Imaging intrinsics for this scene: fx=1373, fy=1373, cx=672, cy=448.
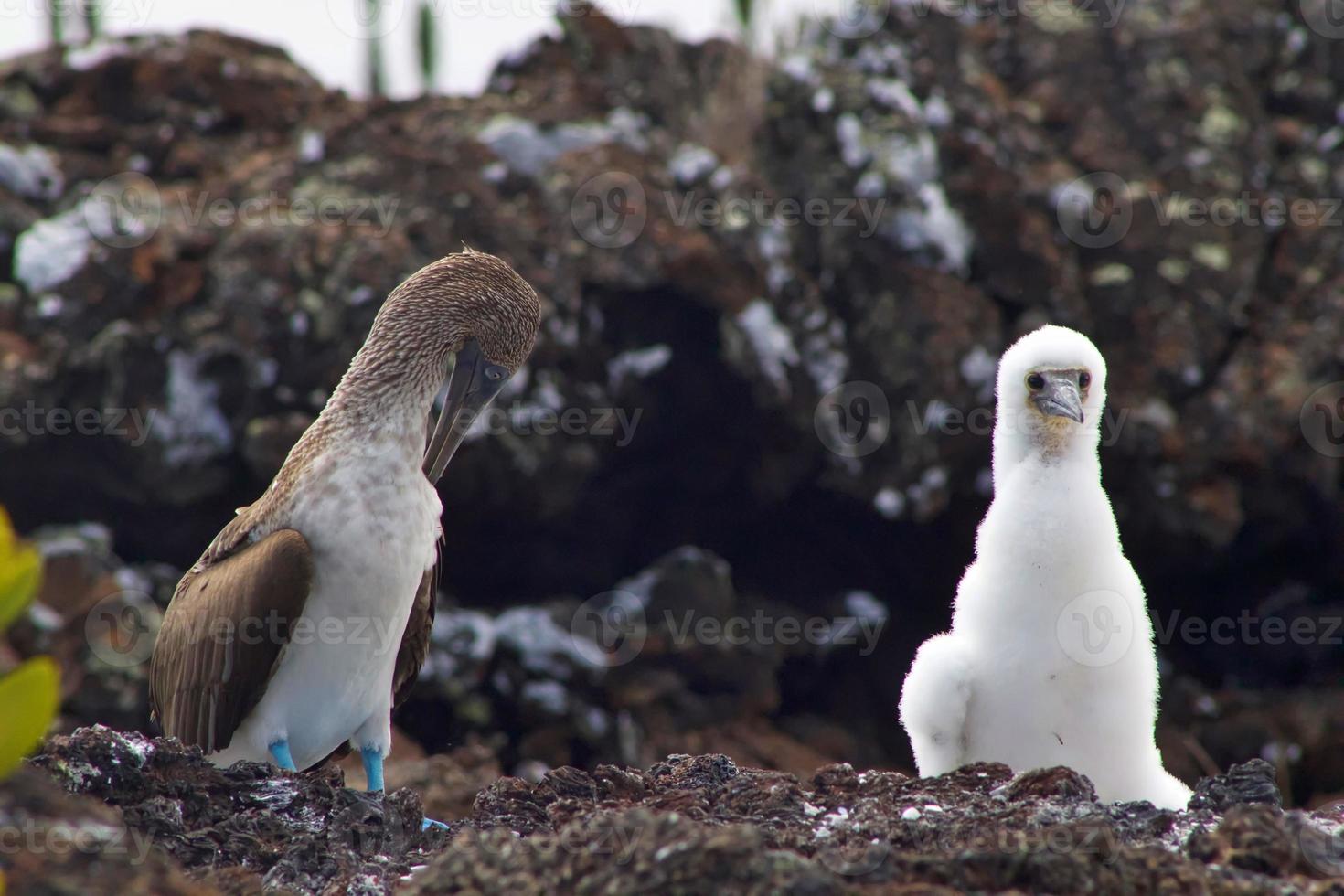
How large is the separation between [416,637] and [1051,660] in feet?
8.57

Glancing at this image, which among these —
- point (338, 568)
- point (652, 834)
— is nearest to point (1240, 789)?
point (652, 834)

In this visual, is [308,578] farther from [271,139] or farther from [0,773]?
[271,139]

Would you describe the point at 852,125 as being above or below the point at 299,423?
above

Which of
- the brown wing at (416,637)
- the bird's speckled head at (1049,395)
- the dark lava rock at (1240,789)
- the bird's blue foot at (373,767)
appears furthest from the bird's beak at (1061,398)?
the bird's blue foot at (373,767)

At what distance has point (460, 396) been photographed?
5.67 meters

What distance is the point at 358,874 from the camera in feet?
12.1

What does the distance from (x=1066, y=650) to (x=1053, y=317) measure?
189 inches

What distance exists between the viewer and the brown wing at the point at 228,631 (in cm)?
495

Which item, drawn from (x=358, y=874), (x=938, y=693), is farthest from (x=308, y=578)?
(x=938, y=693)

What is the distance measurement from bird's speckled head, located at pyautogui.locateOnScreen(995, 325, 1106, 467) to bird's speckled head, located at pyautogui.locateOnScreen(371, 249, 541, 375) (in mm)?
1952

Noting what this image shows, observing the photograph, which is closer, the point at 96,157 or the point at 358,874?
the point at 358,874

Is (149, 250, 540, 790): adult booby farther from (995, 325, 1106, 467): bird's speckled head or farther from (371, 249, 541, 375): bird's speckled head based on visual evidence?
(995, 325, 1106, 467): bird's speckled head

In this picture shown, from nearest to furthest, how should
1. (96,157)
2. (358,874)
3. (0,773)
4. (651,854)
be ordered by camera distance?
(0,773), (651,854), (358,874), (96,157)

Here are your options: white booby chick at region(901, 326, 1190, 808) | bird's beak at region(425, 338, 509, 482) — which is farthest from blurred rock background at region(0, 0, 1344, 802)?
white booby chick at region(901, 326, 1190, 808)
